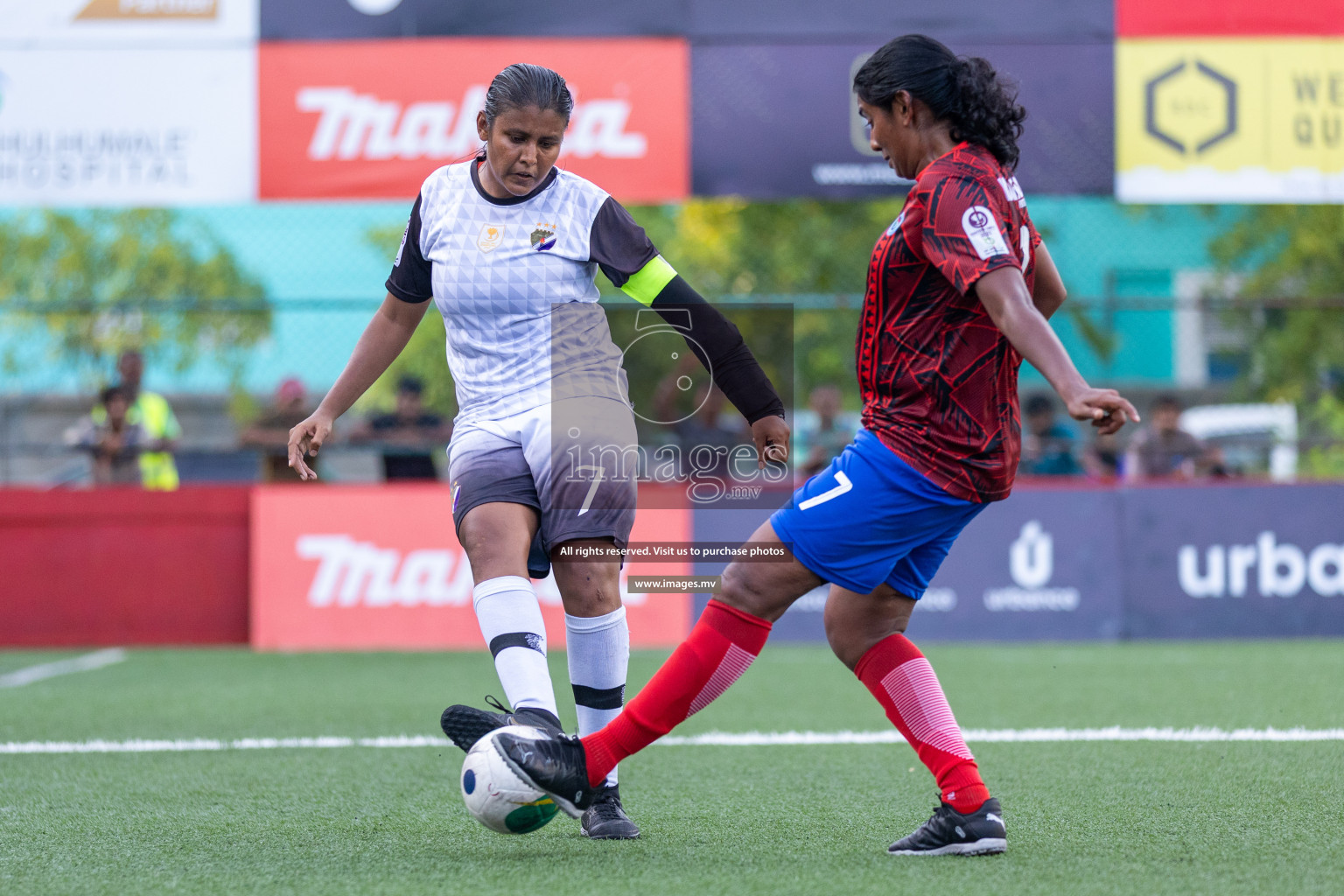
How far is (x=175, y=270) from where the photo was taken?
78.4ft

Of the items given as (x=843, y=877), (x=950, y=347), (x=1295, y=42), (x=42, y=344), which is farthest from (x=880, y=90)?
(x=42, y=344)

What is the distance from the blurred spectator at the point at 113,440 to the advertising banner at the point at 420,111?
7.81 feet

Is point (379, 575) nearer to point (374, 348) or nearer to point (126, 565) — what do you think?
point (126, 565)

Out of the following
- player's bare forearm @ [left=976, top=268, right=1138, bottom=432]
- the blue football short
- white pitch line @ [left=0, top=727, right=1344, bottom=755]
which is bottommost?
white pitch line @ [left=0, top=727, right=1344, bottom=755]

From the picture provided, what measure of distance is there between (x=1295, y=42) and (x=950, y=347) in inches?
305

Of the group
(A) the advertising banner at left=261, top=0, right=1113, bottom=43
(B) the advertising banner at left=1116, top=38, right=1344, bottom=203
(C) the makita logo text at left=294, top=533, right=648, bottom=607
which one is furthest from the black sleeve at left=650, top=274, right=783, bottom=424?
(B) the advertising banner at left=1116, top=38, right=1344, bottom=203

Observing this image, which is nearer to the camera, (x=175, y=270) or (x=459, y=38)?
(x=459, y=38)

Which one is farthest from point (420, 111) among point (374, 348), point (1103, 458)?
point (374, 348)

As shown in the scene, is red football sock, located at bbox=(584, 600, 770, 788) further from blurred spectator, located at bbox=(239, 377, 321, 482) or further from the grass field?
blurred spectator, located at bbox=(239, 377, 321, 482)

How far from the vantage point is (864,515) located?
3.38 m

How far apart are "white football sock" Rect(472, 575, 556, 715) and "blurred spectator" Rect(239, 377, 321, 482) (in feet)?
23.2

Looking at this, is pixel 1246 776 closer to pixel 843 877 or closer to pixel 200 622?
pixel 843 877

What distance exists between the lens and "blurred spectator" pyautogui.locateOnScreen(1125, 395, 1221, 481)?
10539 mm

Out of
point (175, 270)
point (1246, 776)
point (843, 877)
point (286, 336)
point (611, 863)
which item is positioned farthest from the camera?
point (175, 270)
